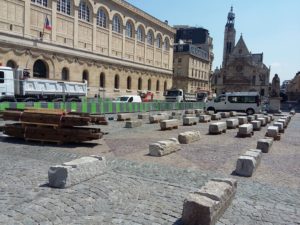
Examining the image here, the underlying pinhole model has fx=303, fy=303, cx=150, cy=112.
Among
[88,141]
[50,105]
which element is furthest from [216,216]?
[50,105]

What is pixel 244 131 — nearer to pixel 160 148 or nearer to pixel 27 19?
pixel 160 148

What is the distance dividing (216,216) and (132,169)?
3.42 metres

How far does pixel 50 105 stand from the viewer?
20.9 meters

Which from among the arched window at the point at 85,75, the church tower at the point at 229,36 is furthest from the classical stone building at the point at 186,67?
the arched window at the point at 85,75

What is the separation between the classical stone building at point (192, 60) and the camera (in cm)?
8281

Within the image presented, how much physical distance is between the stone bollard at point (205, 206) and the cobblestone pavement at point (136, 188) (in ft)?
0.61

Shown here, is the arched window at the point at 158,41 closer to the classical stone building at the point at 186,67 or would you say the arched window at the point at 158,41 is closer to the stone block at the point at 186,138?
the classical stone building at the point at 186,67

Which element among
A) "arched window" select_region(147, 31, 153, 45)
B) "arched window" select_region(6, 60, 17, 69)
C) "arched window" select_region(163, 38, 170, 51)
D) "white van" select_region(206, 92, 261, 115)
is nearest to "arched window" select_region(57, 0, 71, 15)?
"arched window" select_region(6, 60, 17, 69)

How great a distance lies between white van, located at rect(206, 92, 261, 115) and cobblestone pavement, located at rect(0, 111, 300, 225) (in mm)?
24368

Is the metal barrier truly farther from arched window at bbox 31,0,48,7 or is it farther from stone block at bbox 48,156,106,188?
arched window at bbox 31,0,48,7

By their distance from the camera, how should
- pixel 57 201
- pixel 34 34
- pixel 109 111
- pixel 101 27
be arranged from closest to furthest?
pixel 57 201 → pixel 109 111 → pixel 34 34 → pixel 101 27

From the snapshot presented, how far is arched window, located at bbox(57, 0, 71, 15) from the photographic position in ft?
126

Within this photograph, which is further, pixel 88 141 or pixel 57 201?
pixel 88 141

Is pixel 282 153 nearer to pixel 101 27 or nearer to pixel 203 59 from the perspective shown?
pixel 101 27
